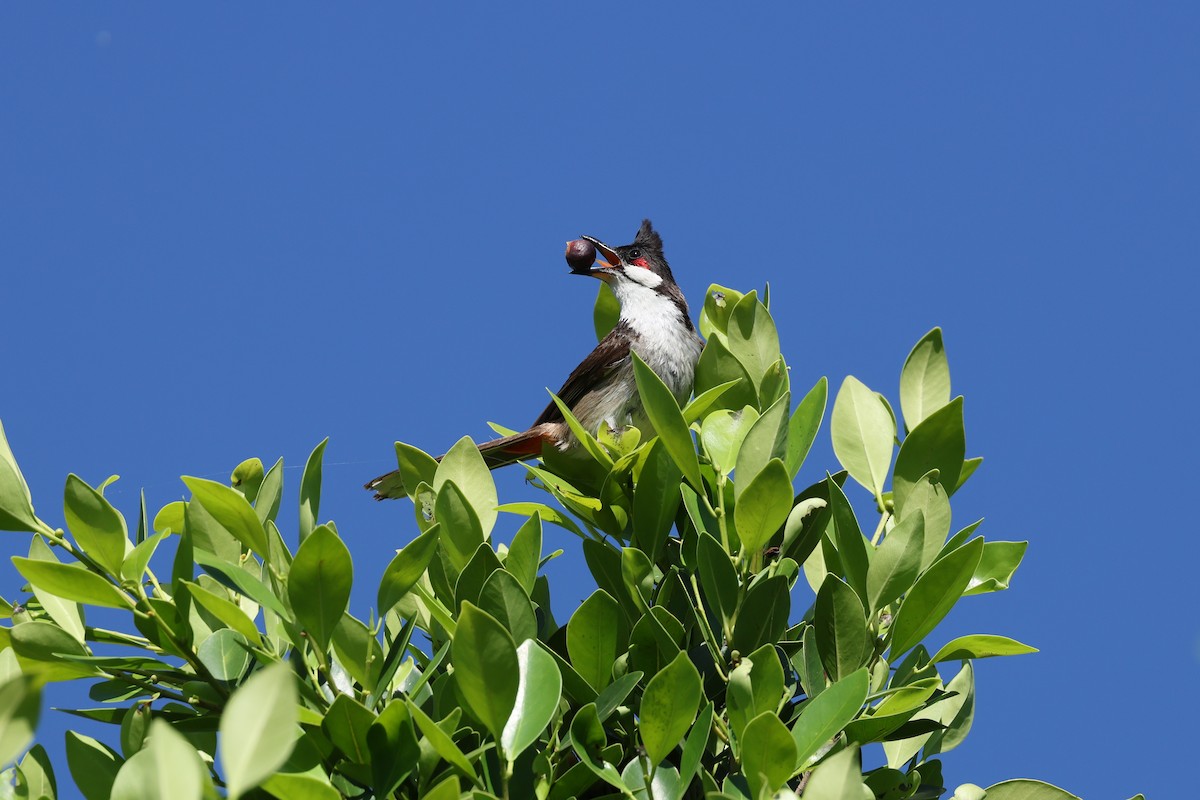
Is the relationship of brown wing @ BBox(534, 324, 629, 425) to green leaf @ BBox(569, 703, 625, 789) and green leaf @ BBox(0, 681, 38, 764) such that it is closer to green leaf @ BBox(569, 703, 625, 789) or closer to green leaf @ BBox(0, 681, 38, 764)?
green leaf @ BBox(569, 703, 625, 789)

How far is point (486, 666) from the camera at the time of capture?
4.81 feet

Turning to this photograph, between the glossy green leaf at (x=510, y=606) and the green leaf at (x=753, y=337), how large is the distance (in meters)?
1.02

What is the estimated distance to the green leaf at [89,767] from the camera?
1.74 meters

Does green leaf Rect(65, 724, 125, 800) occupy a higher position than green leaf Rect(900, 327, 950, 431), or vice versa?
green leaf Rect(900, 327, 950, 431)

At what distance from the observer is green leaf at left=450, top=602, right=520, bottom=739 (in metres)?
1.43

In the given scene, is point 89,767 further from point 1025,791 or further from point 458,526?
point 1025,791

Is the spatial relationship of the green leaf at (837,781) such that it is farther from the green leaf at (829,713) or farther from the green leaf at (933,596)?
the green leaf at (933,596)

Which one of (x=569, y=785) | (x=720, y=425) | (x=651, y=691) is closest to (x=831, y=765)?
(x=651, y=691)

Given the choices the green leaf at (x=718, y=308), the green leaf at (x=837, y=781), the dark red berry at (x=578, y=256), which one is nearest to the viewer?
the green leaf at (x=837, y=781)

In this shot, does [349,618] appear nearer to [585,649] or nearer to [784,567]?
[585,649]

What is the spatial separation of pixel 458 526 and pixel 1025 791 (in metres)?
1.04

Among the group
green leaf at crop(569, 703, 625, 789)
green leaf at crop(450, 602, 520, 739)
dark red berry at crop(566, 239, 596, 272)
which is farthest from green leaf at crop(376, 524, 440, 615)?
dark red berry at crop(566, 239, 596, 272)

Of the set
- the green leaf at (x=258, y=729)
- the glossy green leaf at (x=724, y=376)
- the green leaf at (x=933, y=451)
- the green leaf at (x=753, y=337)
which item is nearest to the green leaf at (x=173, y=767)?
the green leaf at (x=258, y=729)

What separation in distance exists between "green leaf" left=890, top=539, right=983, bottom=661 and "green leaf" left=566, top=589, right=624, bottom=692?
45cm
